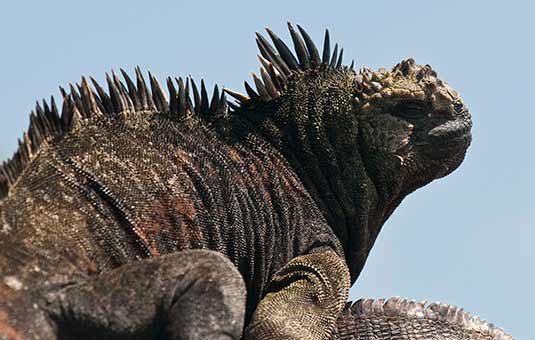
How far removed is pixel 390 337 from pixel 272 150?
6.54 ft

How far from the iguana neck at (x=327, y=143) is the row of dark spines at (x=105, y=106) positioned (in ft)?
2.10

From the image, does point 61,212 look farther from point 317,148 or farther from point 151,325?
point 317,148

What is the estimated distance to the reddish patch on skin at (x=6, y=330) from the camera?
14.7 m

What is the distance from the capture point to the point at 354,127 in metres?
18.7

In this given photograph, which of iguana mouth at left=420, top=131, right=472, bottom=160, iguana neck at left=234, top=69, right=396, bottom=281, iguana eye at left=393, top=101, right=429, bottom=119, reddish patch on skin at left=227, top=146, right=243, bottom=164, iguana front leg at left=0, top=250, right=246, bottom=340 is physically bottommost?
iguana front leg at left=0, top=250, right=246, bottom=340

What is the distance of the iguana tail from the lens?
17656 millimetres

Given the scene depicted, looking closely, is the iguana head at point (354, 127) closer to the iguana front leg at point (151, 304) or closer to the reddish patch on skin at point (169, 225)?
the reddish patch on skin at point (169, 225)

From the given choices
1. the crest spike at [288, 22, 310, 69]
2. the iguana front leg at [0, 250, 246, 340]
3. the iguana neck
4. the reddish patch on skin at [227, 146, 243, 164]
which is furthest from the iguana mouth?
the iguana front leg at [0, 250, 246, 340]

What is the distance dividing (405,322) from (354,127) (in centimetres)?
204

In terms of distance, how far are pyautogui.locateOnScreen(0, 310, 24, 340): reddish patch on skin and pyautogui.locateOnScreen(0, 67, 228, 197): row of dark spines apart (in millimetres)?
1121

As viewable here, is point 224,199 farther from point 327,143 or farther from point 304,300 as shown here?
point 327,143

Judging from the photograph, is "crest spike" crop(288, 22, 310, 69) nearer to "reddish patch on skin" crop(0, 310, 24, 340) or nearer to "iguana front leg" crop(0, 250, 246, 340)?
"iguana front leg" crop(0, 250, 246, 340)

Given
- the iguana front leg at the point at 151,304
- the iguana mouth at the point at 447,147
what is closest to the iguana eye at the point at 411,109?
the iguana mouth at the point at 447,147

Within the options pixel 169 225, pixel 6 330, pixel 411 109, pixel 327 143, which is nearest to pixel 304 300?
pixel 169 225
